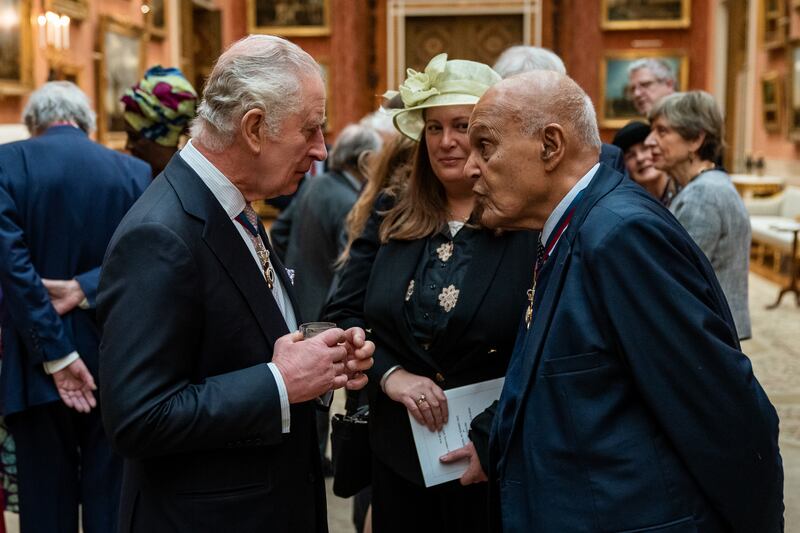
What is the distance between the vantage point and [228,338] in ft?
7.20

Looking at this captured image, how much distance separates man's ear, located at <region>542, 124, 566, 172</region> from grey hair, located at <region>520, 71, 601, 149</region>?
0.02 m

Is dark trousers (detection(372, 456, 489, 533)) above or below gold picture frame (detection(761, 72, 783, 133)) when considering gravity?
below

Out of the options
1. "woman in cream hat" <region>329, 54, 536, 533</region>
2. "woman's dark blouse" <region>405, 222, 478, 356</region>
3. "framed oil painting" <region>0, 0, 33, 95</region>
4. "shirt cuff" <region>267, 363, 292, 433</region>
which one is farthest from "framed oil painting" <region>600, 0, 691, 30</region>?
"shirt cuff" <region>267, 363, 292, 433</region>

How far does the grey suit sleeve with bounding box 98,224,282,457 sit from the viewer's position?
202cm

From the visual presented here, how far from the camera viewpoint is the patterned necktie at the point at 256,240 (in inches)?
93.7

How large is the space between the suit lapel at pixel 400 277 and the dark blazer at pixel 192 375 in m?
0.73

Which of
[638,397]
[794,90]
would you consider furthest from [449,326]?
[794,90]

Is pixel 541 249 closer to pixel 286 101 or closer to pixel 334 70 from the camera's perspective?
pixel 286 101

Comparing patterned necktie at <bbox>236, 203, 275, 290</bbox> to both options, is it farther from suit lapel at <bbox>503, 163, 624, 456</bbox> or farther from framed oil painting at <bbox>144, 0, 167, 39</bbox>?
framed oil painting at <bbox>144, 0, 167, 39</bbox>

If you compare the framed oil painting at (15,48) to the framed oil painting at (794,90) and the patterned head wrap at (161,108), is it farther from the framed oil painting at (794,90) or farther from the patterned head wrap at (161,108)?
the framed oil painting at (794,90)

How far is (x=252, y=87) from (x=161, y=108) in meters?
2.51

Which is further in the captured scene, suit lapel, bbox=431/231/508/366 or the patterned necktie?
suit lapel, bbox=431/231/508/366

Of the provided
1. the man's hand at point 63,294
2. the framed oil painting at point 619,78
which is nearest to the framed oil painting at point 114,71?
the man's hand at point 63,294

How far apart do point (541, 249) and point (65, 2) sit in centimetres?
1004
